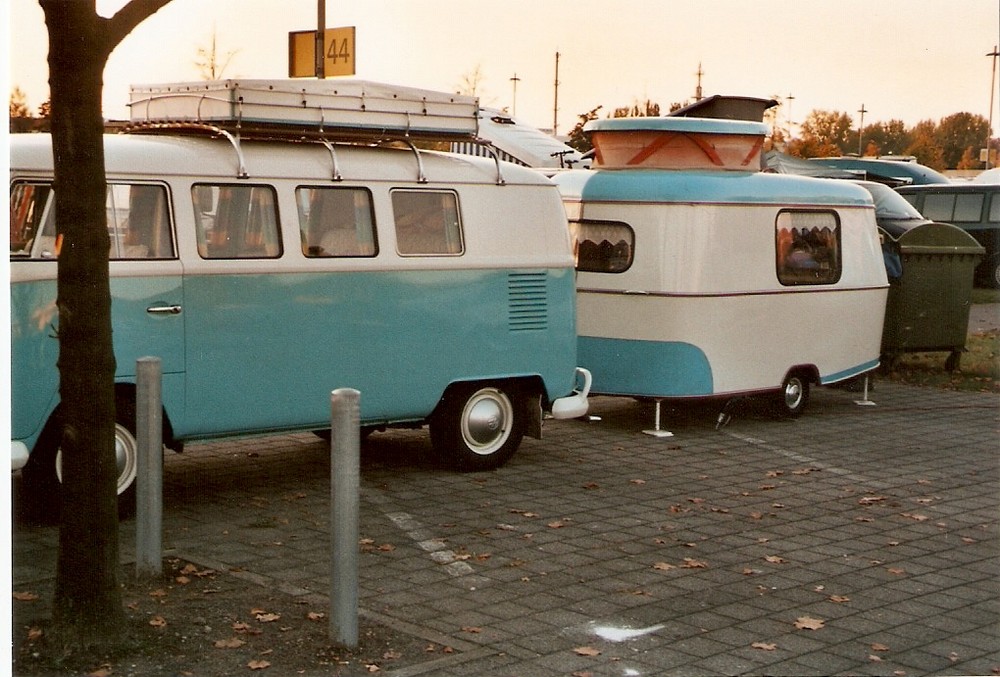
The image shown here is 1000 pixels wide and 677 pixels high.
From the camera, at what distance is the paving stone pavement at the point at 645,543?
6199 millimetres

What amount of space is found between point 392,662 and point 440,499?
344 centimetres

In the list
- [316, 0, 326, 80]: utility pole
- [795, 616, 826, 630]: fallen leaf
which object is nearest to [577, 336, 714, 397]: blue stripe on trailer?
[795, 616, 826, 630]: fallen leaf

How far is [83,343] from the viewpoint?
570cm

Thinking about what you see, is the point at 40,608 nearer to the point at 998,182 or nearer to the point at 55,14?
the point at 55,14

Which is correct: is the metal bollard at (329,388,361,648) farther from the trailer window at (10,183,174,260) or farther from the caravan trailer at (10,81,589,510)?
the trailer window at (10,183,174,260)

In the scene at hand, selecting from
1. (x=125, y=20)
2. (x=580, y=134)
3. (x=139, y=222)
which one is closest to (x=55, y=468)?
(x=139, y=222)

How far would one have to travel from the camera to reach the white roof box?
8.77m

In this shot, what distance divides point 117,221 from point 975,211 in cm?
2537

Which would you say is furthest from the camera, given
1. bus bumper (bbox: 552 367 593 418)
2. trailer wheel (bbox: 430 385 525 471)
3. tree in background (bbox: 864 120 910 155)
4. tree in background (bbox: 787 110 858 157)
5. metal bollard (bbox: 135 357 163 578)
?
tree in background (bbox: 787 110 858 157)

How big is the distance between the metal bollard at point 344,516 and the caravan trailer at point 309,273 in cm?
252

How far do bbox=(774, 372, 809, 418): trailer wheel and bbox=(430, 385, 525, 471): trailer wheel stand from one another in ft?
11.3

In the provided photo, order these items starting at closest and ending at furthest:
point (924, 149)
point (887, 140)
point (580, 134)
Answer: point (580, 134)
point (924, 149)
point (887, 140)

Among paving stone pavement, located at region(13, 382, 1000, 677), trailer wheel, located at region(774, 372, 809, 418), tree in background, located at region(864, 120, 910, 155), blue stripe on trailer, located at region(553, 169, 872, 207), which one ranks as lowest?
paving stone pavement, located at region(13, 382, 1000, 677)

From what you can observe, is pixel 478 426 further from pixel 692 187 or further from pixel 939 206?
pixel 939 206
